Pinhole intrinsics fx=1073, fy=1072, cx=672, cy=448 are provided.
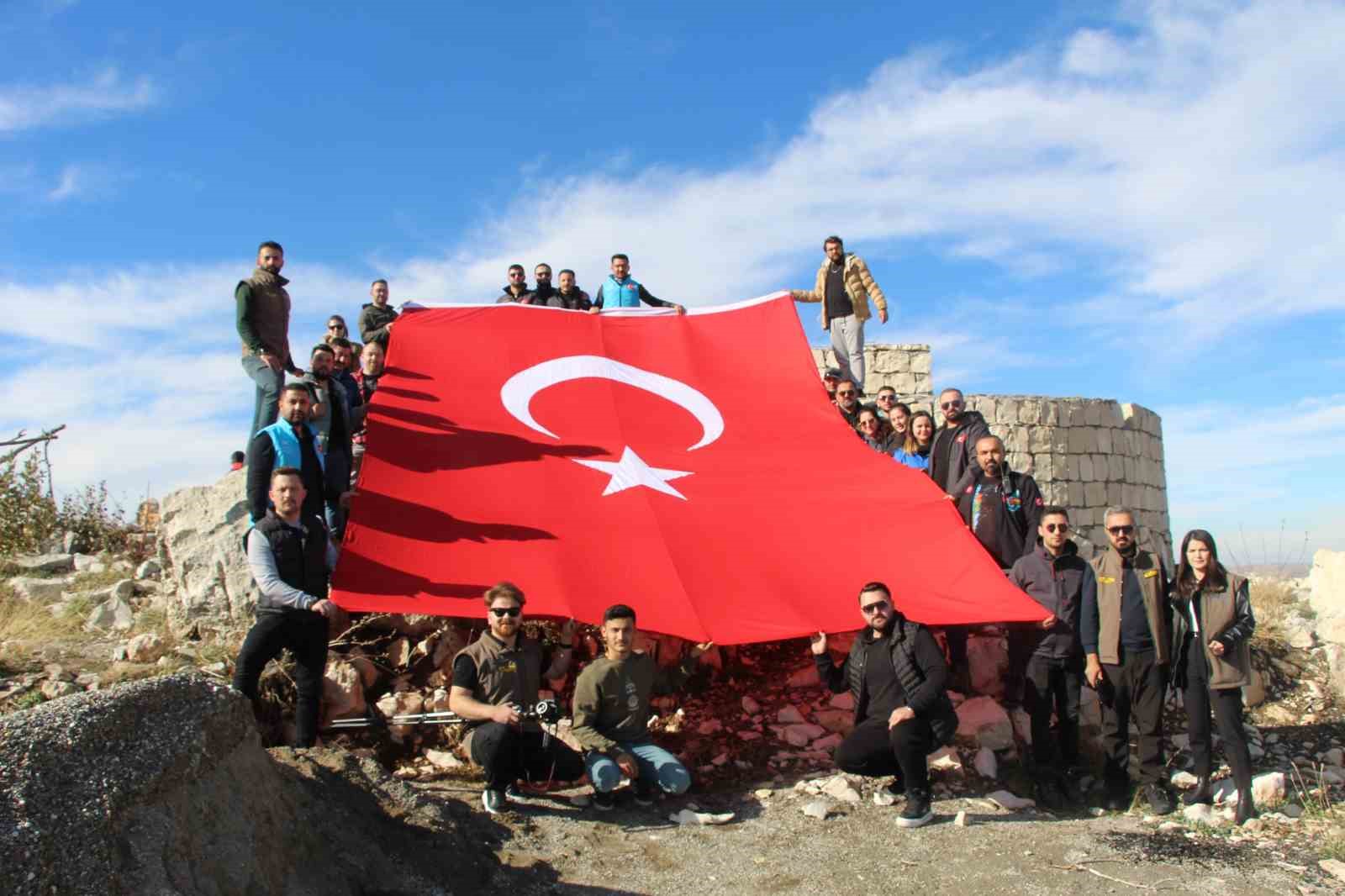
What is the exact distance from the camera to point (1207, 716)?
5.29 meters

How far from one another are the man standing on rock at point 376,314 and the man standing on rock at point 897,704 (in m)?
4.59

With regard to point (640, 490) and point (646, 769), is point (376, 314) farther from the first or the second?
point (646, 769)

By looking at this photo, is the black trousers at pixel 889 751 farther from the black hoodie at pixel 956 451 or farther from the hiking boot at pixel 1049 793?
the black hoodie at pixel 956 451

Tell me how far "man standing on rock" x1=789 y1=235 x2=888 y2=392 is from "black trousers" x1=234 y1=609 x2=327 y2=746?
606cm

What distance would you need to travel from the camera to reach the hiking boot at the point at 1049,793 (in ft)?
18.0

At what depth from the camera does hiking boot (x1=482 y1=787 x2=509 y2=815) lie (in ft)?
15.7

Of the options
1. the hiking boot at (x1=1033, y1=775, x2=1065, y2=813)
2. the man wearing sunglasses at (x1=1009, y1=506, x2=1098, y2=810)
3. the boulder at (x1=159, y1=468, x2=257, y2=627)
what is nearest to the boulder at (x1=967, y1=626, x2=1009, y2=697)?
the man wearing sunglasses at (x1=1009, y1=506, x2=1098, y2=810)

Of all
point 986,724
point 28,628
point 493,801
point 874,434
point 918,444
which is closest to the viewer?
point 493,801

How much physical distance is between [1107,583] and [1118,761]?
91 cm

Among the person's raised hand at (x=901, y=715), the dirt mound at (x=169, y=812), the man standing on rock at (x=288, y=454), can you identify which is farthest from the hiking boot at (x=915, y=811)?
the man standing on rock at (x=288, y=454)

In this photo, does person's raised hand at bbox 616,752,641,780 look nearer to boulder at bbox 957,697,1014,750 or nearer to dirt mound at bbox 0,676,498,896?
dirt mound at bbox 0,676,498,896

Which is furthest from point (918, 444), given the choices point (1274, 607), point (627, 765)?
point (1274, 607)

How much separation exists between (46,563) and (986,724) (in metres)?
8.44

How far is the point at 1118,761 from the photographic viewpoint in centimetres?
A: 548
